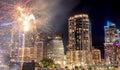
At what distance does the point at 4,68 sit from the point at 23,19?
17929 millimetres

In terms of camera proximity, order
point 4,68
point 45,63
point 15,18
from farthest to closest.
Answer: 1. point 45,63
2. point 4,68
3. point 15,18

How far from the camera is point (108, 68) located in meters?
125

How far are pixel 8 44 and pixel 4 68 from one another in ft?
135

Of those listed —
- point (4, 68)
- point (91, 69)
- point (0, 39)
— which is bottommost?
point (91, 69)

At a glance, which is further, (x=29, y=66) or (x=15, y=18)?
(x=15, y=18)

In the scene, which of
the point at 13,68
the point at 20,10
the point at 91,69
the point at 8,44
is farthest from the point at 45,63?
the point at 20,10

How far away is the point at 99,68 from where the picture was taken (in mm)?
130000

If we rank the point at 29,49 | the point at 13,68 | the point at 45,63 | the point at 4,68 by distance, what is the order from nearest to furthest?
1. the point at 13,68
2. the point at 4,68
3. the point at 45,63
4. the point at 29,49

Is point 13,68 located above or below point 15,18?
below

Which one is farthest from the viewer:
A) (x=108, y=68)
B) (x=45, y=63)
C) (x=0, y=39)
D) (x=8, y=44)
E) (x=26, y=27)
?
(x=108, y=68)

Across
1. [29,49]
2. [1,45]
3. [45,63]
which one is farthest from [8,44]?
[29,49]

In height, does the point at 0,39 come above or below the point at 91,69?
above

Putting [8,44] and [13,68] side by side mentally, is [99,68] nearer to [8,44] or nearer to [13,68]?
[8,44]

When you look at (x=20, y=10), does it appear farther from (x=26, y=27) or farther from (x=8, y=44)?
(x=8, y=44)
